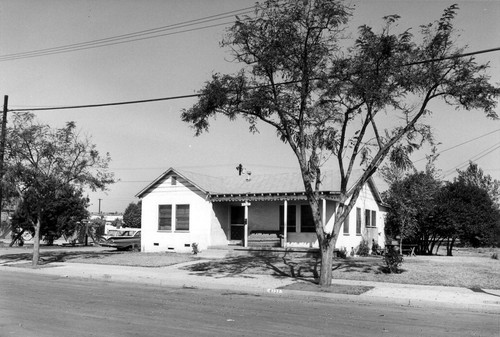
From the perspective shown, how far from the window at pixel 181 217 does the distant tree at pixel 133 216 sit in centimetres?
5200

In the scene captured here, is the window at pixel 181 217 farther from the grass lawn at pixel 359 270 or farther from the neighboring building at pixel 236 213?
the grass lawn at pixel 359 270

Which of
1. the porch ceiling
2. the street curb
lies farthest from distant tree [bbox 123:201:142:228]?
the street curb

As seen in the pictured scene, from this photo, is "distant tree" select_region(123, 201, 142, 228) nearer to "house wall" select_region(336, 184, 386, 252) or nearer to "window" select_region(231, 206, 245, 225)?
"window" select_region(231, 206, 245, 225)

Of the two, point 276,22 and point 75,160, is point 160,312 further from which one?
point 75,160

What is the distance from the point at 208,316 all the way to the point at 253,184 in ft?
63.2

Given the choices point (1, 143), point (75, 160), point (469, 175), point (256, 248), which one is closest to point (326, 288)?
point (256, 248)

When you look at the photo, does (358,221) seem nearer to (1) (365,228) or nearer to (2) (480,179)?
(1) (365,228)

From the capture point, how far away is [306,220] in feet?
85.9

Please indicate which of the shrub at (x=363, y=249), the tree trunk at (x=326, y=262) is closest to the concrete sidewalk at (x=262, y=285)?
the tree trunk at (x=326, y=262)

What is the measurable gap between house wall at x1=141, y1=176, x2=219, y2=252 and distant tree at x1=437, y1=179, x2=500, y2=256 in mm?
13537

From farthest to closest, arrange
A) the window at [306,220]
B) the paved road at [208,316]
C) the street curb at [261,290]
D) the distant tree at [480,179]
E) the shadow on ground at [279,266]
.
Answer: the distant tree at [480,179], the window at [306,220], the shadow on ground at [279,266], the street curb at [261,290], the paved road at [208,316]

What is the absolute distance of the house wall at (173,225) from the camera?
27.8 m

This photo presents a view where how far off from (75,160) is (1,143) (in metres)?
3.20

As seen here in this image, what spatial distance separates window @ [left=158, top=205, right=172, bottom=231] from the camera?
95.5 ft
